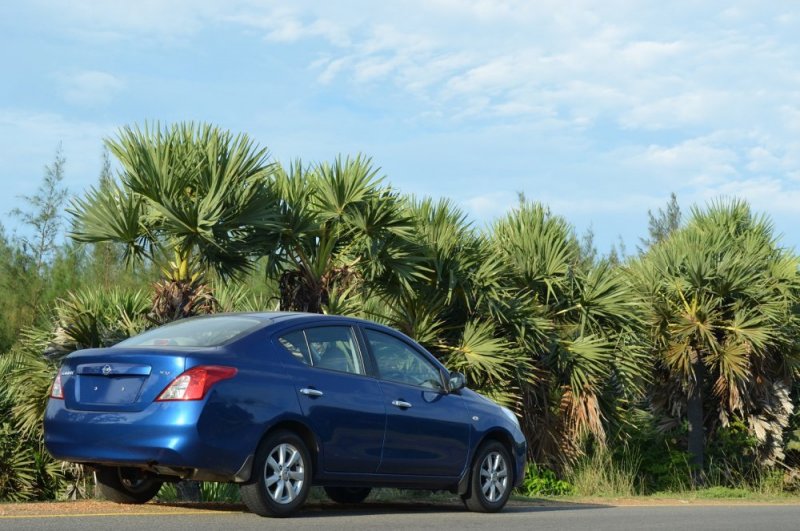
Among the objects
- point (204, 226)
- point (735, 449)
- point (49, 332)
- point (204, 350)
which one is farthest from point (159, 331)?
point (735, 449)

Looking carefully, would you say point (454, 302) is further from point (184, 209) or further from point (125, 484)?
point (125, 484)

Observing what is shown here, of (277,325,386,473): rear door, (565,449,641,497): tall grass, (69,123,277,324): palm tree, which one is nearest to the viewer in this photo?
(277,325,386,473): rear door

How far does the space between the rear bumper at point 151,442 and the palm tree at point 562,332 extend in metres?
10.6

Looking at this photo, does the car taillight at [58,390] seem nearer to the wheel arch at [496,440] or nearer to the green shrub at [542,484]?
the wheel arch at [496,440]

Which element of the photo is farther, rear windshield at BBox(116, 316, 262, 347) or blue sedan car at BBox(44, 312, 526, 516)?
rear windshield at BBox(116, 316, 262, 347)

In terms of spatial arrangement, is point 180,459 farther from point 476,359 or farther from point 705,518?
point 476,359

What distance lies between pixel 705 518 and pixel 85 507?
6021 mm

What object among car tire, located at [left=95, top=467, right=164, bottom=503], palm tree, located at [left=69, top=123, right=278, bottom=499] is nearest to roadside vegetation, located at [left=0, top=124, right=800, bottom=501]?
palm tree, located at [left=69, top=123, right=278, bottom=499]

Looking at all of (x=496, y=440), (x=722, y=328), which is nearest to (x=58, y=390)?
(x=496, y=440)

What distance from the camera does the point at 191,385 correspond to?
7945 mm

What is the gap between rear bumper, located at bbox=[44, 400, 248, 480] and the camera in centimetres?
784

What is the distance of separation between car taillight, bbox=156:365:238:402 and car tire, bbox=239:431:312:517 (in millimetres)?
664

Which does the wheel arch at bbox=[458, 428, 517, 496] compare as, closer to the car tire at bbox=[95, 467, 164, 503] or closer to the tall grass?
the car tire at bbox=[95, 467, 164, 503]

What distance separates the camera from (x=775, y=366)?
25.0 metres
